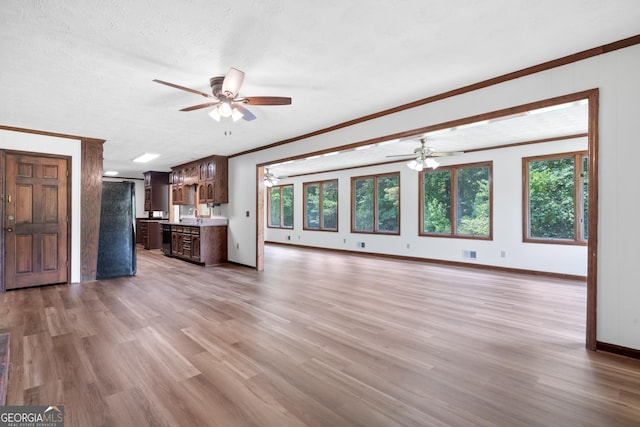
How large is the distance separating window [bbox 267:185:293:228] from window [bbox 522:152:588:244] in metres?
6.99

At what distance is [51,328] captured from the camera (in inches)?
124

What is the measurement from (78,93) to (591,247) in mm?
5138

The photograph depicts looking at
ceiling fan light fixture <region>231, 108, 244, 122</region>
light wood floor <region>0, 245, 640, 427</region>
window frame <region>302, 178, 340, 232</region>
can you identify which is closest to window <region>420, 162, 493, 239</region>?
light wood floor <region>0, 245, 640, 427</region>

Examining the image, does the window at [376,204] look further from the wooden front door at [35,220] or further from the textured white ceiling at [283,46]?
the wooden front door at [35,220]

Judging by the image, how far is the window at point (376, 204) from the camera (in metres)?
8.11

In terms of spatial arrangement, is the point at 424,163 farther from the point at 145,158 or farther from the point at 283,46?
the point at 145,158

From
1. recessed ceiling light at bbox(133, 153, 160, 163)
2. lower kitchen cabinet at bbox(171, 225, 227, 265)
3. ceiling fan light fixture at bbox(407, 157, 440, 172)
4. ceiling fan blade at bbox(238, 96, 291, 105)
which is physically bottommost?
lower kitchen cabinet at bbox(171, 225, 227, 265)

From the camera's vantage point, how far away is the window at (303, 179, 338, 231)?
9603mm

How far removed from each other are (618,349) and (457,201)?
4650mm

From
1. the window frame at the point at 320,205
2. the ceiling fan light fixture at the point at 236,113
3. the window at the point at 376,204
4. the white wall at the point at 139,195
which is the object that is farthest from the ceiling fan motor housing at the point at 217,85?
the white wall at the point at 139,195

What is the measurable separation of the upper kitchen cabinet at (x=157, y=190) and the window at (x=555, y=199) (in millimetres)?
9481

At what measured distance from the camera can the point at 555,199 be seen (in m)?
5.75

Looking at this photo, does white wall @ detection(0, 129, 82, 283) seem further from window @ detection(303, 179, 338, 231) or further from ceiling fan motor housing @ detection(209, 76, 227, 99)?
window @ detection(303, 179, 338, 231)

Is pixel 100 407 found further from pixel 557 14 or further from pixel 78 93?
pixel 557 14
